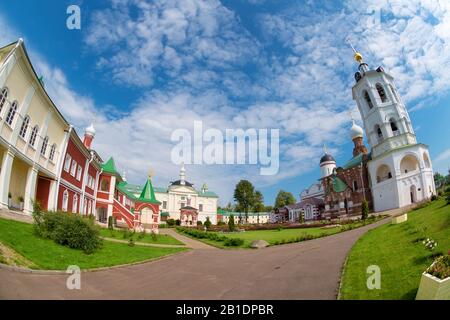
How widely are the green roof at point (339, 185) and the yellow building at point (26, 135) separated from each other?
43.2 meters

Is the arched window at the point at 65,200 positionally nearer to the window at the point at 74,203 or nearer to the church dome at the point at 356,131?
the window at the point at 74,203

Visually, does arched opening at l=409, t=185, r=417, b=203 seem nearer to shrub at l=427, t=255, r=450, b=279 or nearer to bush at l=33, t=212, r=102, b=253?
shrub at l=427, t=255, r=450, b=279

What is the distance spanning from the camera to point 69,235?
12.5 meters

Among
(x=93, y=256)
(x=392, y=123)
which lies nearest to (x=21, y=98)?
(x=93, y=256)

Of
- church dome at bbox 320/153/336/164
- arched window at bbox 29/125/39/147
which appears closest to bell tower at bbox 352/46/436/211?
church dome at bbox 320/153/336/164

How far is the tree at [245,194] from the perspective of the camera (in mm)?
66375

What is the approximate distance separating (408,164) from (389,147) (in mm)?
3922

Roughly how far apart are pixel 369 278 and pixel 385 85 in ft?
156

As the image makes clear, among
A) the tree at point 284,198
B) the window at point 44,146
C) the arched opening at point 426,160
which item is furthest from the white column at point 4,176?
the tree at point 284,198

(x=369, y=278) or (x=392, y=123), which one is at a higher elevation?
(x=392, y=123)

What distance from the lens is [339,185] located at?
159ft

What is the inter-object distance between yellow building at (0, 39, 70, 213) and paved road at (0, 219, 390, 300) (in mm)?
8701

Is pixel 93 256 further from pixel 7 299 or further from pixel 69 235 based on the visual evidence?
pixel 7 299

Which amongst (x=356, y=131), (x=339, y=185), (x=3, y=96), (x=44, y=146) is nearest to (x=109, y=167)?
(x=44, y=146)
